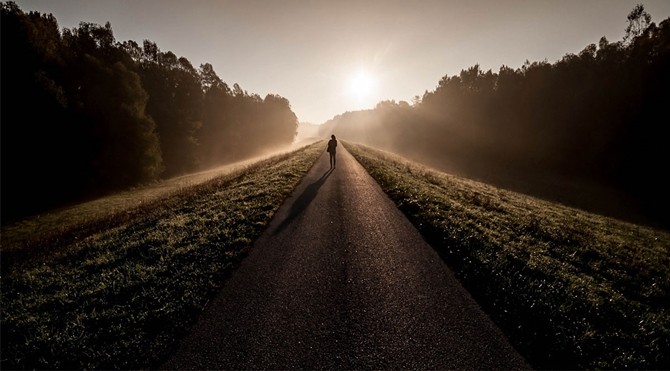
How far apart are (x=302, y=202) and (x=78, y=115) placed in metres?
25.4

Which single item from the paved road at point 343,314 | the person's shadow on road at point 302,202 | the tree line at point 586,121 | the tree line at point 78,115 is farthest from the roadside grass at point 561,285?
the tree line at point 78,115

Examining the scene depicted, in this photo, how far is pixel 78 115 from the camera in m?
23.9

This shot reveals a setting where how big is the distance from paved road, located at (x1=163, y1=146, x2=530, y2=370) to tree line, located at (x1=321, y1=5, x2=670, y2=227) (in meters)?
29.1

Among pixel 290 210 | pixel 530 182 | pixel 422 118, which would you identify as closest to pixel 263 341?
pixel 290 210

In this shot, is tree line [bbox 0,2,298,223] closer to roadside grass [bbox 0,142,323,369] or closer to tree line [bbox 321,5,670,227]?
roadside grass [bbox 0,142,323,369]

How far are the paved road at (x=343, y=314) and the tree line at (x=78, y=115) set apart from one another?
22116mm

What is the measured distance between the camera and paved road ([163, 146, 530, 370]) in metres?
3.99

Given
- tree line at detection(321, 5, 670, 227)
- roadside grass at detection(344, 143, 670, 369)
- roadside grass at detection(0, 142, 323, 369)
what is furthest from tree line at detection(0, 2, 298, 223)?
tree line at detection(321, 5, 670, 227)

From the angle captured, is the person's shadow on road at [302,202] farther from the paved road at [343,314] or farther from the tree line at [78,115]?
the tree line at [78,115]

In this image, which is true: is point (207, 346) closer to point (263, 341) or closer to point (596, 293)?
point (263, 341)

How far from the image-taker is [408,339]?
435 centimetres

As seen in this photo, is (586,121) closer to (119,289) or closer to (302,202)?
(302,202)

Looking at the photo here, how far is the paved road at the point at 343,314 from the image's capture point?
3.99 m

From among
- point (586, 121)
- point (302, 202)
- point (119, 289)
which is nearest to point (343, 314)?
point (119, 289)
